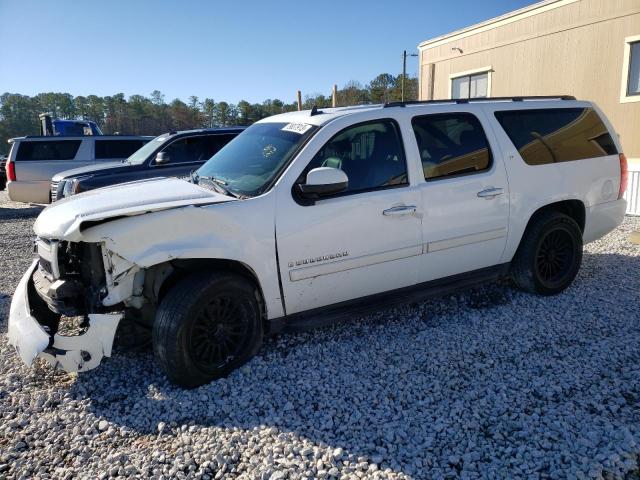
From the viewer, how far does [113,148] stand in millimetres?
12875

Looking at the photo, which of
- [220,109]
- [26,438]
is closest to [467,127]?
[26,438]

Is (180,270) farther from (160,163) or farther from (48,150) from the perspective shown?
(48,150)

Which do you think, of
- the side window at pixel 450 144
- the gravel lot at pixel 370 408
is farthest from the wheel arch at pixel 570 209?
the gravel lot at pixel 370 408

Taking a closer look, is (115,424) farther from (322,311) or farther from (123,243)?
(322,311)

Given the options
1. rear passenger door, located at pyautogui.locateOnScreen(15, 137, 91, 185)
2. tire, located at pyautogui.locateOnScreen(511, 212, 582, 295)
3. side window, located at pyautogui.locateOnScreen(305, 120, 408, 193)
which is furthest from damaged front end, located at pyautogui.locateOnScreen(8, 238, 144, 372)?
rear passenger door, located at pyautogui.locateOnScreen(15, 137, 91, 185)

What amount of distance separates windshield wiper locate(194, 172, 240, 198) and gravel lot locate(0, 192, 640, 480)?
1.29 m

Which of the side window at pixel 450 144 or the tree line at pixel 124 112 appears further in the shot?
the tree line at pixel 124 112

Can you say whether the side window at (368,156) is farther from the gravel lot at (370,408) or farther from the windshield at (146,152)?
the windshield at (146,152)

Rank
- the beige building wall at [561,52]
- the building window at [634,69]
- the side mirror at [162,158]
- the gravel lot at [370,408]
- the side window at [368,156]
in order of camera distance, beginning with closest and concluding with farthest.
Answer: the gravel lot at [370,408] → the side window at [368,156] → the side mirror at [162,158] → the building window at [634,69] → the beige building wall at [561,52]

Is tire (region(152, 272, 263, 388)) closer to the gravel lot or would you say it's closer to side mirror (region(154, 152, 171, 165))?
the gravel lot

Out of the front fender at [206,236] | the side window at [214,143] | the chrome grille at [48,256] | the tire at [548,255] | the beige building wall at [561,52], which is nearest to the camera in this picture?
the front fender at [206,236]

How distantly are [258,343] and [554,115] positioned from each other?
3712mm

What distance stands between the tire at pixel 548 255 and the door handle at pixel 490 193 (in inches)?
26.6

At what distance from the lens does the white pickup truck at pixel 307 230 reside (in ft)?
10.6
